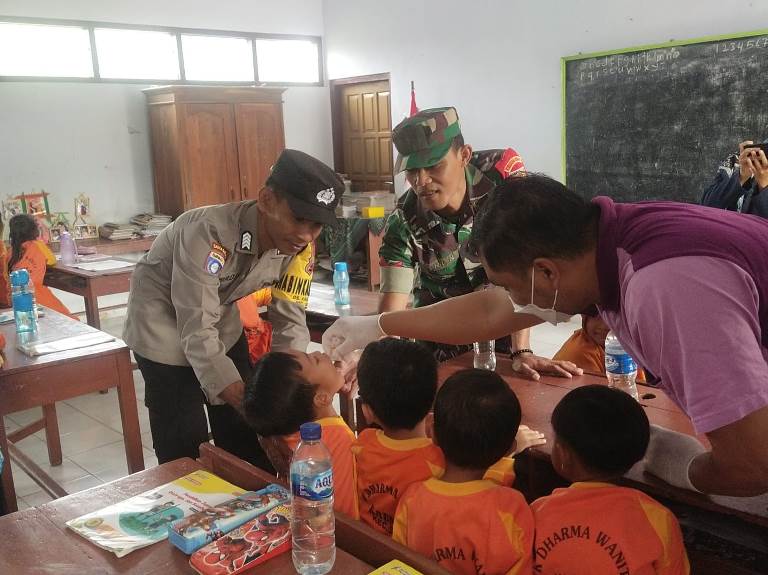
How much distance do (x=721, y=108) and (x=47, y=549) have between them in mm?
5007

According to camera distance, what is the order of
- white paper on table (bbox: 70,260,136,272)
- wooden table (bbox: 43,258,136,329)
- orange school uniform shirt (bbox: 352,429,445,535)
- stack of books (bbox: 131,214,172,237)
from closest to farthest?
orange school uniform shirt (bbox: 352,429,445,535) < wooden table (bbox: 43,258,136,329) < white paper on table (bbox: 70,260,136,272) < stack of books (bbox: 131,214,172,237)

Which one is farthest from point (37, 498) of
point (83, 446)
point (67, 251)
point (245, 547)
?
point (245, 547)

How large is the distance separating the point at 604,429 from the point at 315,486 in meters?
0.55

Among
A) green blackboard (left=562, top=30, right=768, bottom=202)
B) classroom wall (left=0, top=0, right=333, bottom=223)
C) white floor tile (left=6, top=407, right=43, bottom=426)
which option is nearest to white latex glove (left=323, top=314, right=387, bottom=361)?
white floor tile (left=6, top=407, right=43, bottom=426)

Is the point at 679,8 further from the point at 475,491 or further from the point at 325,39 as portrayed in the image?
the point at 475,491

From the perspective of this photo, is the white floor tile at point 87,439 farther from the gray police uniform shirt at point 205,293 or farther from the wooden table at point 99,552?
the wooden table at point 99,552

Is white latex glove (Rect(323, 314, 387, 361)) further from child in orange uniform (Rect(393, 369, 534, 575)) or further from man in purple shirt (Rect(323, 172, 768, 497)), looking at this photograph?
man in purple shirt (Rect(323, 172, 768, 497))

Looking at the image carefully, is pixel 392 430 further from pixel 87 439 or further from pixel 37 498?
pixel 87 439

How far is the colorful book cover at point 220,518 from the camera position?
1.15m

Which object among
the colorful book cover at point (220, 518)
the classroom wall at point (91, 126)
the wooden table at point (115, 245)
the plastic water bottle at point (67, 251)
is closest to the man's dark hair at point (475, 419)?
the colorful book cover at point (220, 518)

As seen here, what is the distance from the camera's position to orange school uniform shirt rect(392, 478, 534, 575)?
3.92 ft

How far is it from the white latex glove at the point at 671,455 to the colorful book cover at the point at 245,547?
0.71 metres

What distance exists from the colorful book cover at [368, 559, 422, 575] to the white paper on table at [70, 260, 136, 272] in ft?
12.8

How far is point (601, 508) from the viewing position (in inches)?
46.8
